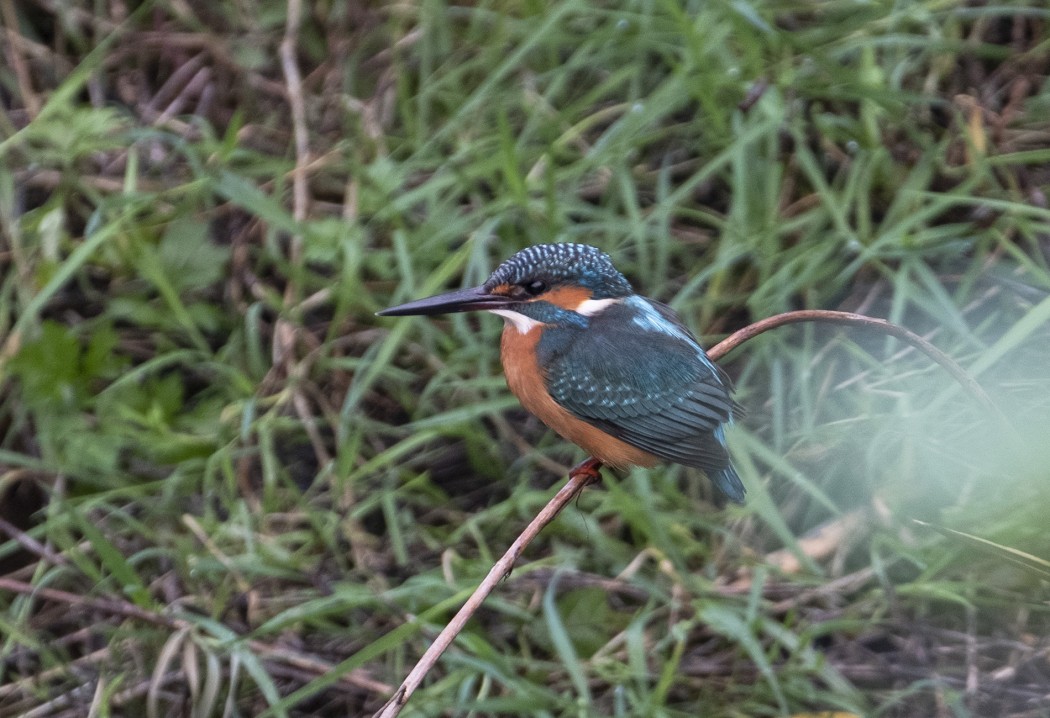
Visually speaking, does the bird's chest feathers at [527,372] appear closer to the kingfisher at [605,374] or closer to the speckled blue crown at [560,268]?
the kingfisher at [605,374]

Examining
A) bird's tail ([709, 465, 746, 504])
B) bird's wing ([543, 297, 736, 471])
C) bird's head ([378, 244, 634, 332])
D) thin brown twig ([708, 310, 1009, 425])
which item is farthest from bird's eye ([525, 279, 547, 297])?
thin brown twig ([708, 310, 1009, 425])

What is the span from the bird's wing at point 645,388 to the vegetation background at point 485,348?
50 centimetres

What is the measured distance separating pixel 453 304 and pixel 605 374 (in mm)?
322

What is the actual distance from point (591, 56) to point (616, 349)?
5.11ft

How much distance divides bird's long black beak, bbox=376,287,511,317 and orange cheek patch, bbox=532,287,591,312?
0.08 meters

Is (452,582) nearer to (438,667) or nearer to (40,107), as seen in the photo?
(438,667)

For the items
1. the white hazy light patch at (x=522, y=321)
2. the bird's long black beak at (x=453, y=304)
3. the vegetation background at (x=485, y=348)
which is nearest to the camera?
the bird's long black beak at (x=453, y=304)

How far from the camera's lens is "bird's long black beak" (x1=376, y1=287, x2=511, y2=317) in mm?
1927

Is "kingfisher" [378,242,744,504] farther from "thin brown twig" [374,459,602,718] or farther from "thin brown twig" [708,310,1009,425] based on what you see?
"thin brown twig" [708,310,1009,425]

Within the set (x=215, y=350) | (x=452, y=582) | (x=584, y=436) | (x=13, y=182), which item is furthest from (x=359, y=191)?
(x=584, y=436)

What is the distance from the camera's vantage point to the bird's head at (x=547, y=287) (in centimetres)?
212

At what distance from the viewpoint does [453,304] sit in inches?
79.1

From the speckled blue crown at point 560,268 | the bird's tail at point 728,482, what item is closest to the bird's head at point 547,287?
the speckled blue crown at point 560,268

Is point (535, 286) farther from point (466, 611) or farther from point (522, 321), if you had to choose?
point (466, 611)
